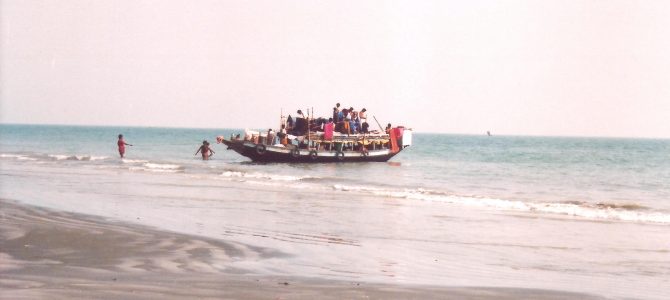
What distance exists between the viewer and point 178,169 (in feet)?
126

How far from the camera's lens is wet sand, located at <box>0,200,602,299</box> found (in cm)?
741

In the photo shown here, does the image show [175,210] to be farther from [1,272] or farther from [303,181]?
[303,181]

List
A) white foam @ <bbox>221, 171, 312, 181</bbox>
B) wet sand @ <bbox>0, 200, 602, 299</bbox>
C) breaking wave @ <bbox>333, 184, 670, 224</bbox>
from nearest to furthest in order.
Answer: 1. wet sand @ <bbox>0, 200, 602, 299</bbox>
2. breaking wave @ <bbox>333, 184, 670, 224</bbox>
3. white foam @ <bbox>221, 171, 312, 181</bbox>

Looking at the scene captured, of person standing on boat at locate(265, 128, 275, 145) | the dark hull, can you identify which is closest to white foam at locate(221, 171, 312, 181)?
the dark hull

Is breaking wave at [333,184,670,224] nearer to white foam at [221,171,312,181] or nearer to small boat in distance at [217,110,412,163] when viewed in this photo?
white foam at [221,171,312,181]

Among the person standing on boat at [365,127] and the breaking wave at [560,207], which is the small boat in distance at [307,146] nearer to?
the person standing on boat at [365,127]

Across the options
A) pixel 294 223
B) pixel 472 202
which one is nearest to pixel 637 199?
pixel 472 202

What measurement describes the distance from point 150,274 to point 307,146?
118 ft

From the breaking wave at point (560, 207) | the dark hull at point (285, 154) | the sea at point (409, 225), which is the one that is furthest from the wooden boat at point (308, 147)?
the breaking wave at point (560, 207)

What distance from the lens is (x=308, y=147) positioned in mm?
44344

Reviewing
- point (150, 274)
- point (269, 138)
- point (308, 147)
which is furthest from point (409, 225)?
point (269, 138)

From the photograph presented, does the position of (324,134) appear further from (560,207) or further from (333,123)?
(560,207)

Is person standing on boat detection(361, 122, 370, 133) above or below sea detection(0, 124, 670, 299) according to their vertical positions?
above

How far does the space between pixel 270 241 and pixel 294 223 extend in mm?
3157
